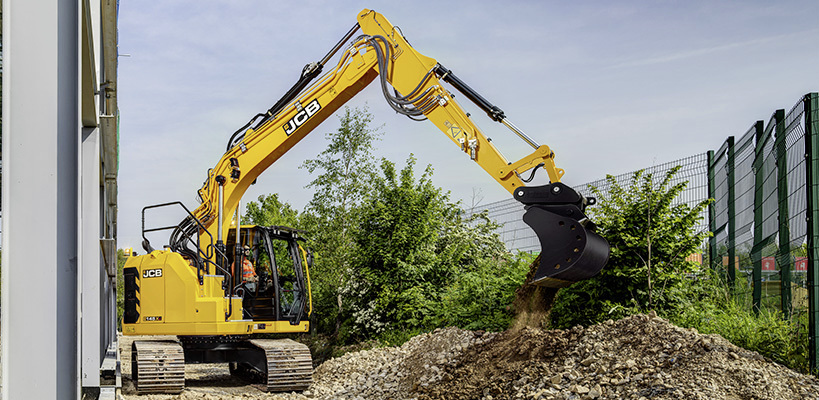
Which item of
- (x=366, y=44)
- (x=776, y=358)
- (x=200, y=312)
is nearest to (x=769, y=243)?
(x=776, y=358)

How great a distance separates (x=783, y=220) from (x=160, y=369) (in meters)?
7.59

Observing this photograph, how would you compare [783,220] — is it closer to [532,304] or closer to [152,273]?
[532,304]

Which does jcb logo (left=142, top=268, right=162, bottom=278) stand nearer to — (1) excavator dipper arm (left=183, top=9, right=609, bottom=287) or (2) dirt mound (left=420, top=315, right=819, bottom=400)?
(1) excavator dipper arm (left=183, top=9, right=609, bottom=287)

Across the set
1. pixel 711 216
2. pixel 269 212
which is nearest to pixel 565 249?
pixel 711 216

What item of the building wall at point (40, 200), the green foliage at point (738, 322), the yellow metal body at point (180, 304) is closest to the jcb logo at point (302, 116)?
the yellow metal body at point (180, 304)

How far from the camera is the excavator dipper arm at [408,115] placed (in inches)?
253

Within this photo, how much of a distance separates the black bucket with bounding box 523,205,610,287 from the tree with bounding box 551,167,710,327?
2.01 meters

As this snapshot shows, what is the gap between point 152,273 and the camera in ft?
31.7

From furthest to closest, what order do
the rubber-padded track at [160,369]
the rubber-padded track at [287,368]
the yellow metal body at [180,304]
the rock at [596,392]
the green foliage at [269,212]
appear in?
the green foliage at [269,212] < the yellow metal body at [180,304] < the rubber-padded track at [287,368] < the rubber-padded track at [160,369] < the rock at [596,392]

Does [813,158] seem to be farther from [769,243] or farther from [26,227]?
[26,227]

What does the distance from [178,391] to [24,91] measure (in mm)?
7774

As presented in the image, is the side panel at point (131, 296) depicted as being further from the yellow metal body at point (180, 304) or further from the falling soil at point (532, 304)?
the falling soil at point (532, 304)

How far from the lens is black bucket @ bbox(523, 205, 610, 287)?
6.24m

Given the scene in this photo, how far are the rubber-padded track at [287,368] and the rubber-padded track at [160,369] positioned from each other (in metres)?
1.16
